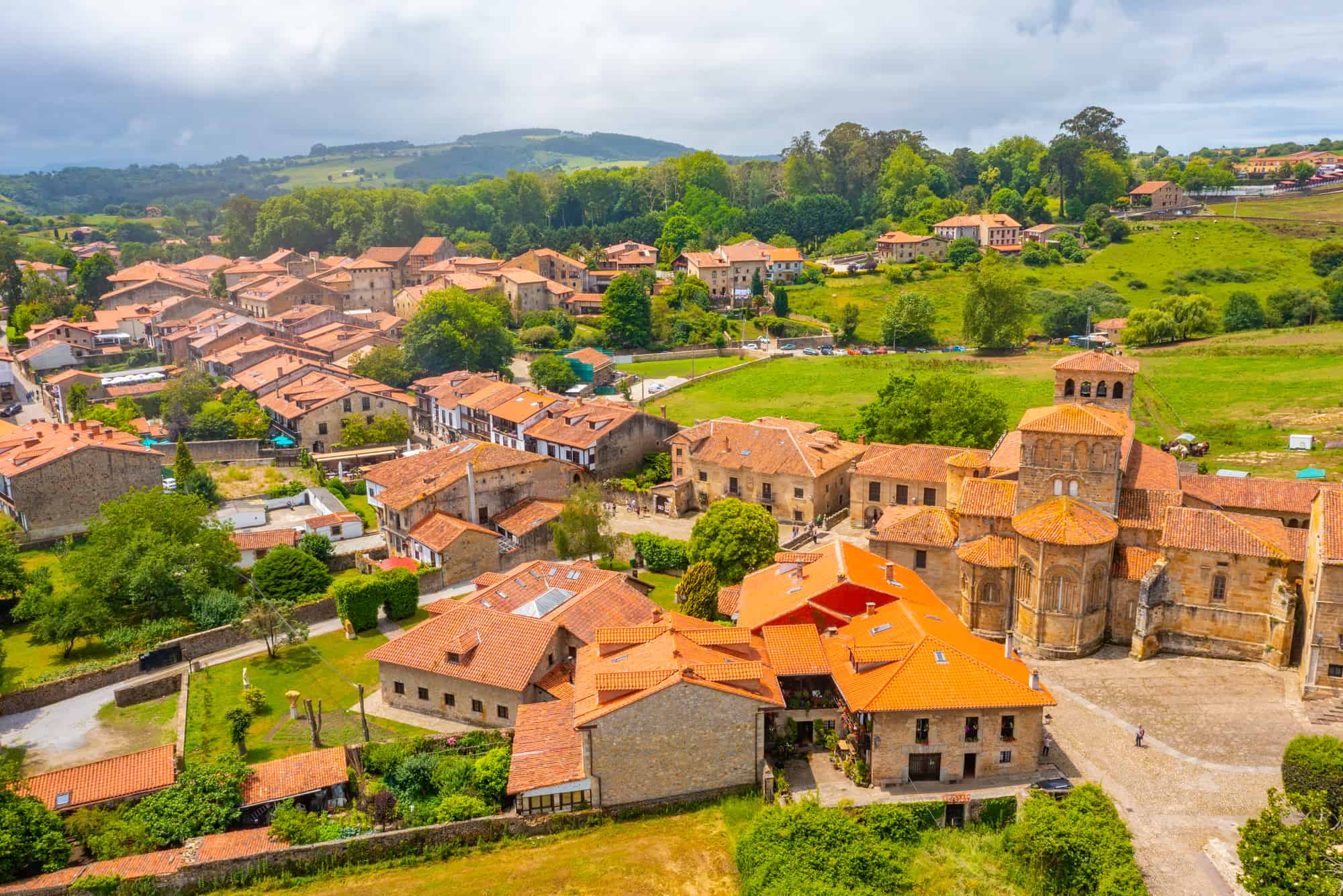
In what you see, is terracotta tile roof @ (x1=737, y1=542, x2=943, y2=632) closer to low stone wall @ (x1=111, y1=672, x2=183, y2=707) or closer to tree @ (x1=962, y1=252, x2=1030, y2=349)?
low stone wall @ (x1=111, y1=672, x2=183, y2=707)

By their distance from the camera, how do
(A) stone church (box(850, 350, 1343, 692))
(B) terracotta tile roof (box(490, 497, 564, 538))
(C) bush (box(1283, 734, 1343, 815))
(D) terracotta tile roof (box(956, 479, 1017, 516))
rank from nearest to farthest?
(C) bush (box(1283, 734, 1343, 815)) < (A) stone church (box(850, 350, 1343, 692)) < (D) terracotta tile roof (box(956, 479, 1017, 516)) < (B) terracotta tile roof (box(490, 497, 564, 538))

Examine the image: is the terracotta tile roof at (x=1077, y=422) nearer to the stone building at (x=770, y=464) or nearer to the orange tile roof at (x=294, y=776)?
the stone building at (x=770, y=464)

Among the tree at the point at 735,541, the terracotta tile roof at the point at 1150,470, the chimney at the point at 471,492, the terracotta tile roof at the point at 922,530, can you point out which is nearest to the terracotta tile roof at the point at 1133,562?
the terracotta tile roof at the point at 1150,470

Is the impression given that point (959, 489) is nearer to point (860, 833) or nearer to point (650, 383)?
point (860, 833)

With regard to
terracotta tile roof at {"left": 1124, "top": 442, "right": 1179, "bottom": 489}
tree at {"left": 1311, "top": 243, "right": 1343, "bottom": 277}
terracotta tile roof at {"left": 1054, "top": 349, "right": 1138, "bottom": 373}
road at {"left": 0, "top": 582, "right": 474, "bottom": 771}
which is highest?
tree at {"left": 1311, "top": 243, "right": 1343, "bottom": 277}

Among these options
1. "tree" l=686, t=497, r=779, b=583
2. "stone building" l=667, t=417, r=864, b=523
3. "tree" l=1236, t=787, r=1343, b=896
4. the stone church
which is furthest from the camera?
"stone building" l=667, t=417, r=864, b=523

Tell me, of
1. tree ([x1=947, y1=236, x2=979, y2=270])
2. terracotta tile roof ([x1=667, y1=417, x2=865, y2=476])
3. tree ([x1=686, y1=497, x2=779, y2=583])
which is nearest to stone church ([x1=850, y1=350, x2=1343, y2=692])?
tree ([x1=686, y1=497, x2=779, y2=583])

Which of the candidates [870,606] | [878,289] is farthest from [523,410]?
[878,289]

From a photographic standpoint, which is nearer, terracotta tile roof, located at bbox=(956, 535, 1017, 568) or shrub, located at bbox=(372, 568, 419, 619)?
terracotta tile roof, located at bbox=(956, 535, 1017, 568)
